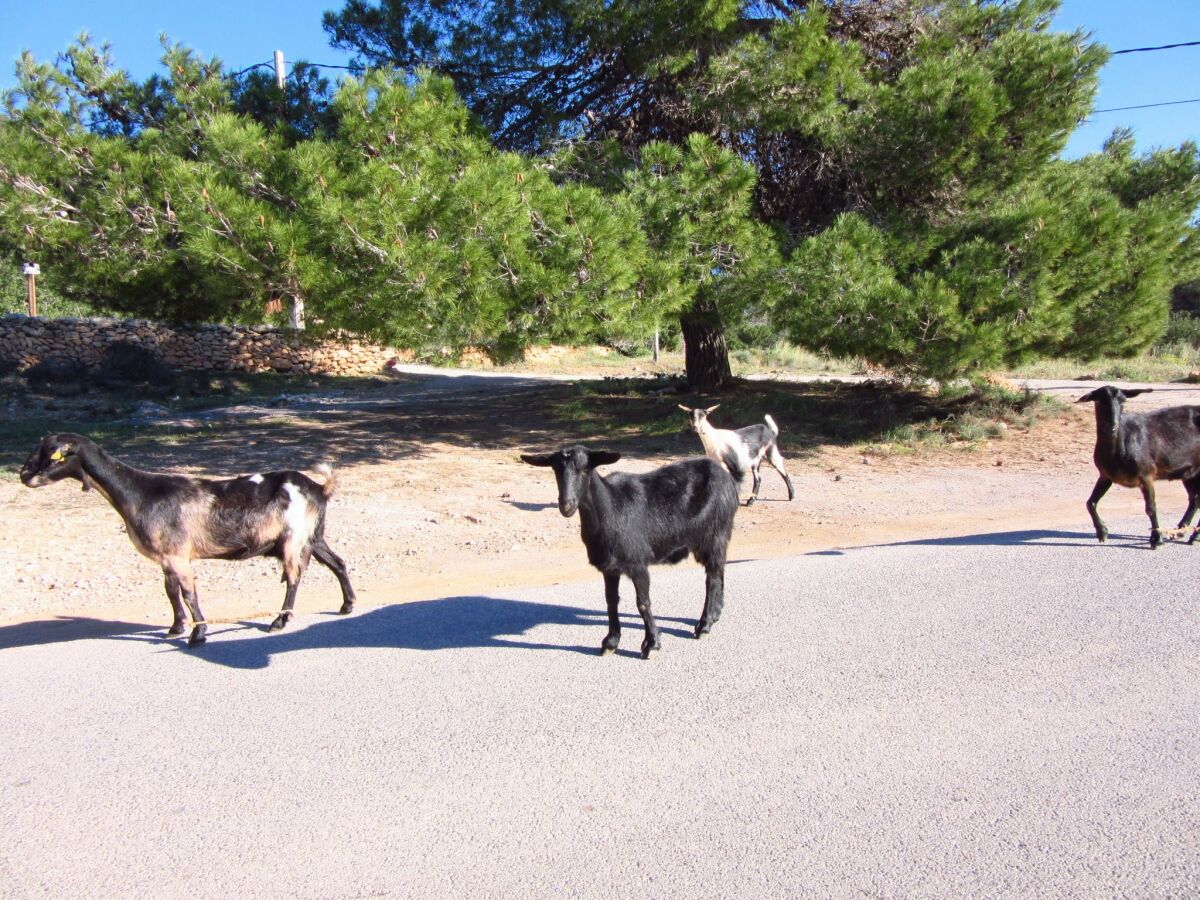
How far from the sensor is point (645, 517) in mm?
5867

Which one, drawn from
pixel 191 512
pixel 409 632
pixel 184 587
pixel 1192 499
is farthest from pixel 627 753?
pixel 1192 499

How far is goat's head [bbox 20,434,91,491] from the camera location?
251 inches

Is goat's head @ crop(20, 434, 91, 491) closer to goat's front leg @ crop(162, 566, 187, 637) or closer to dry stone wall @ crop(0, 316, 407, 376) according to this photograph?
goat's front leg @ crop(162, 566, 187, 637)

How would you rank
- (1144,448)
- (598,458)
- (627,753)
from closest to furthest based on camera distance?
(627,753)
(598,458)
(1144,448)

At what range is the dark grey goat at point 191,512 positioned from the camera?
6422 mm

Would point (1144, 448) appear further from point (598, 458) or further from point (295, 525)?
point (295, 525)

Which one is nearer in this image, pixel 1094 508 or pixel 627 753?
pixel 627 753

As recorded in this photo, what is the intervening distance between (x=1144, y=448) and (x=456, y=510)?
7263 mm

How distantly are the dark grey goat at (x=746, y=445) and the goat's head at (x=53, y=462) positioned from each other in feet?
22.1

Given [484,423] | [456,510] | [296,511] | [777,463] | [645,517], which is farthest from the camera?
[484,423]

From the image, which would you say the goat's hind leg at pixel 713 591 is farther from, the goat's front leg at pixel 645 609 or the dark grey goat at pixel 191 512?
the dark grey goat at pixel 191 512

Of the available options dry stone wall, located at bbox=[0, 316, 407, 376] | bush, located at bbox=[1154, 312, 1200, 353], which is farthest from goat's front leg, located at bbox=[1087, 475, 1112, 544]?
bush, located at bbox=[1154, 312, 1200, 353]

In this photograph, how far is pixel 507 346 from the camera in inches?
501

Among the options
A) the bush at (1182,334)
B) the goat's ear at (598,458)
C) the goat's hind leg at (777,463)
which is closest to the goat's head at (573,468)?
the goat's ear at (598,458)
